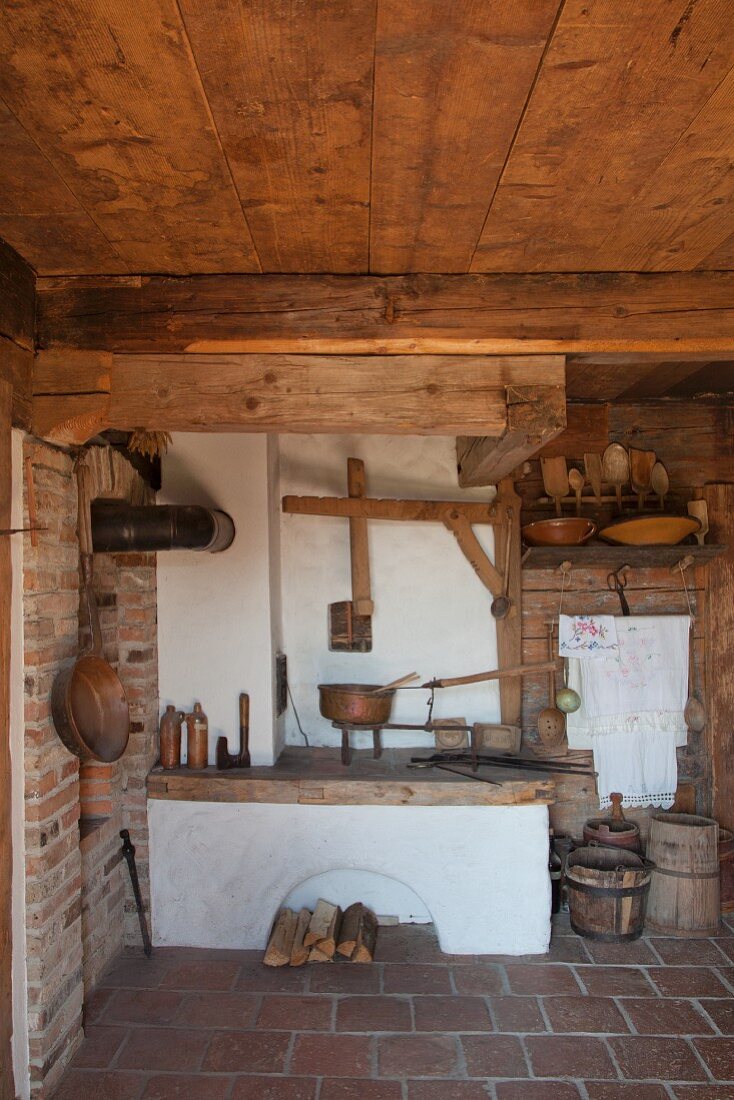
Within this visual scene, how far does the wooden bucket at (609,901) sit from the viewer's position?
3773 mm

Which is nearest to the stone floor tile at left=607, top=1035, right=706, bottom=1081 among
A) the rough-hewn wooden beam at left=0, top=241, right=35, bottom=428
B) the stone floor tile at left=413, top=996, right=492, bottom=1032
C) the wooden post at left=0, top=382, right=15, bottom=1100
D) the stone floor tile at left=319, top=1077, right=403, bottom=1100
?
the stone floor tile at left=413, top=996, right=492, bottom=1032

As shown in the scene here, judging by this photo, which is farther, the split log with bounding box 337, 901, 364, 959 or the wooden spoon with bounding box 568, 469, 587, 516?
the wooden spoon with bounding box 568, 469, 587, 516

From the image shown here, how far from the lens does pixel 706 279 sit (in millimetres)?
2541

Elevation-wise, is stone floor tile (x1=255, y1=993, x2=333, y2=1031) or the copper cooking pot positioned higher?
the copper cooking pot

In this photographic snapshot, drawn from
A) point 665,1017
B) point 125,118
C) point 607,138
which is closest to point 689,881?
point 665,1017

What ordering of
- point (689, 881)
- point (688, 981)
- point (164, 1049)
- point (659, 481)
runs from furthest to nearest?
point (659, 481), point (689, 881), point (688, 981), point (164, 1049)

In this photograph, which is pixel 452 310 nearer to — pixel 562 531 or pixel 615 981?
pixel 562 531

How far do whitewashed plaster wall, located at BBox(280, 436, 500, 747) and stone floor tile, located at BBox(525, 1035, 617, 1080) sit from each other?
1637 mm

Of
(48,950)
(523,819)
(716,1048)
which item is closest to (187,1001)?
(48,950)

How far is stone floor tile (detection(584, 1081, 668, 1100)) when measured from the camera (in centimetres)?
271

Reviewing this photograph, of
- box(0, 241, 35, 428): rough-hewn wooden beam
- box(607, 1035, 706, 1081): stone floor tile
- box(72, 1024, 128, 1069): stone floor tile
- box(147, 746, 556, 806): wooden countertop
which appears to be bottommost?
box(607, 1035, 706, 1081): stone floor tile

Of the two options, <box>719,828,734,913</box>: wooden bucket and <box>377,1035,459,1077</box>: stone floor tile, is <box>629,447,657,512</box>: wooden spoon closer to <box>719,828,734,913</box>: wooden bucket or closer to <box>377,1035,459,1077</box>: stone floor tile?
<box>719,828,734,913</box>: wooden bucket

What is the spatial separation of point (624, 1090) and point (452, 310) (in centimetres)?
273

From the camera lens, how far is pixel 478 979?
11.5 ft
